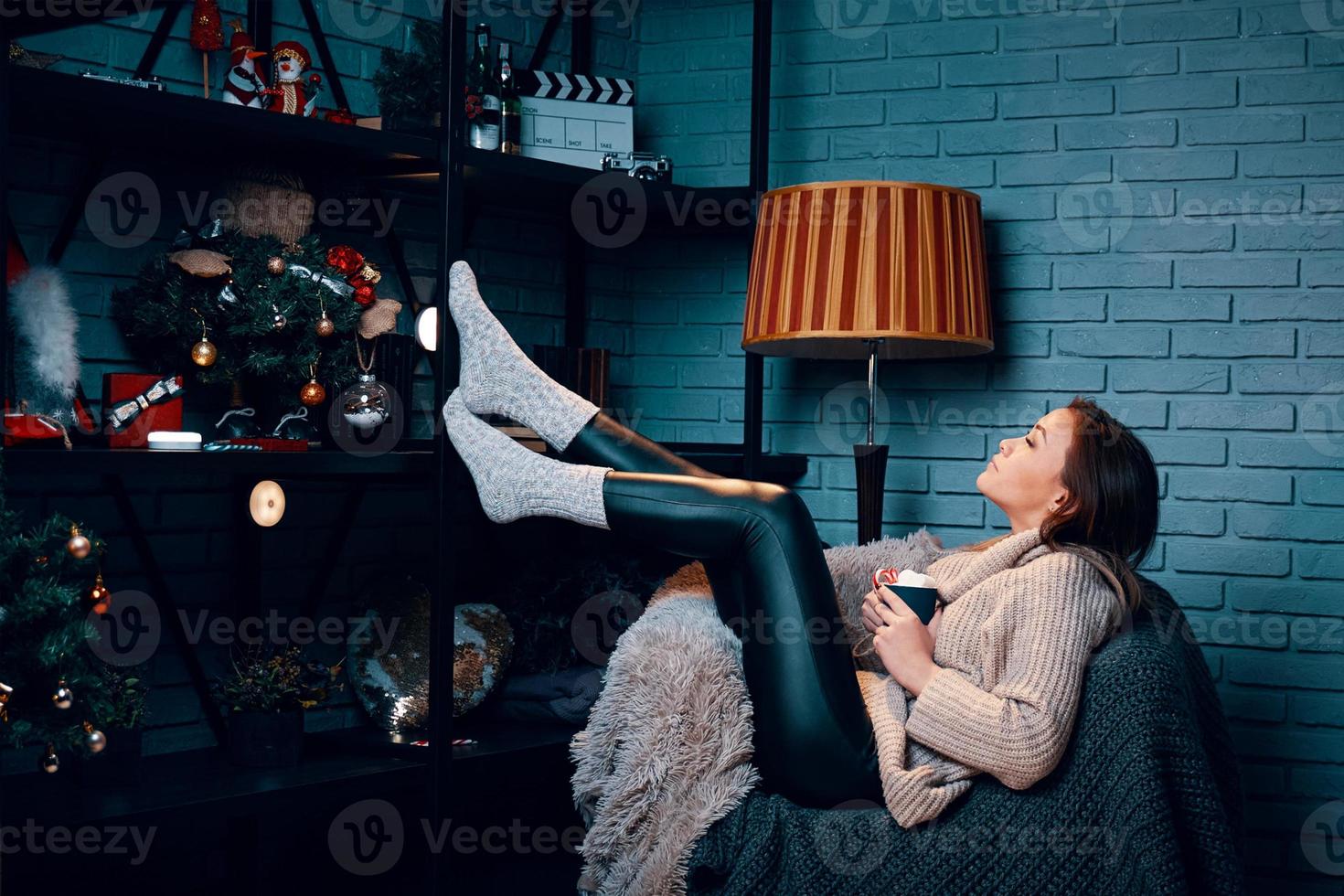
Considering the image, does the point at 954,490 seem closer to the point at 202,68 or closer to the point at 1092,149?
the point at 1092,149

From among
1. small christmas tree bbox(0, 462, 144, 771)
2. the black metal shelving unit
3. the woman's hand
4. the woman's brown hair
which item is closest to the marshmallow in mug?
the woman's hand

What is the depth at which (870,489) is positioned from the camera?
2701 millimetres

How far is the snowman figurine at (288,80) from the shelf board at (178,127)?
67mm

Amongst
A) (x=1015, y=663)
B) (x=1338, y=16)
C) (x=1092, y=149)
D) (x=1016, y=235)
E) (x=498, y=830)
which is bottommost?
(x=498, y=830)

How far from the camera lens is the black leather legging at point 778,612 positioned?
1891 mm

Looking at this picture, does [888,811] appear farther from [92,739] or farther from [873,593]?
[92,739]

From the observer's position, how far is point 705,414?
3.23m

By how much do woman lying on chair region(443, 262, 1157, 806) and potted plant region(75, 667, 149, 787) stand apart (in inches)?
25.0

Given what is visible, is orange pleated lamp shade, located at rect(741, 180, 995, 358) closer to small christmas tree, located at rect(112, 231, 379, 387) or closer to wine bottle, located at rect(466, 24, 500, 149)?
wine bottle, located at rect(466, 24, 500, 149)

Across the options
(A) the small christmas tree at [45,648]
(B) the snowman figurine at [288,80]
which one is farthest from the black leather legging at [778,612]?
(B) the snowman figurine at [288,80]

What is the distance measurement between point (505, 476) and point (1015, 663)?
86 centimetres

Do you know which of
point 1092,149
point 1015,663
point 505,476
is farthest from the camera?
point 1092,149

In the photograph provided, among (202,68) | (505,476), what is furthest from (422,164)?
(505,476)

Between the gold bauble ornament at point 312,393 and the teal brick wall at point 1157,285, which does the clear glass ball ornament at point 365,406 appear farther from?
the teal brick wall at point 1157,285
